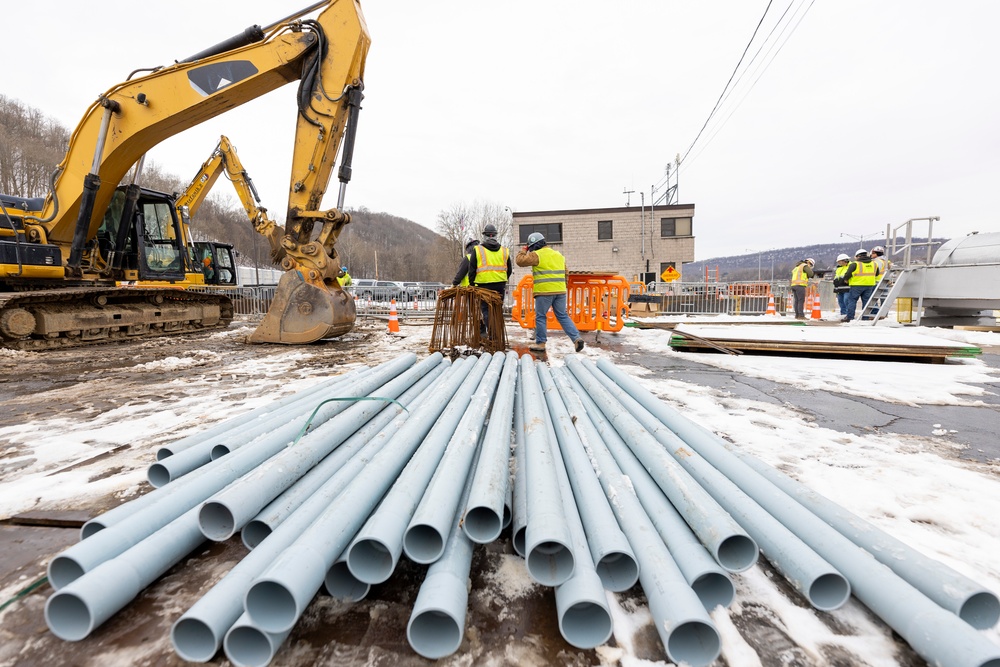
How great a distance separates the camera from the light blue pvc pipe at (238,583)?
127 centimetres

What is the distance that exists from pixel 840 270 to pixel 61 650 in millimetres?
16198

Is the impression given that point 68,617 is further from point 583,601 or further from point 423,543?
point 583,601

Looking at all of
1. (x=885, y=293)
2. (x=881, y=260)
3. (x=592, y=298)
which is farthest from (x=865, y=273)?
(x=592, y=298)

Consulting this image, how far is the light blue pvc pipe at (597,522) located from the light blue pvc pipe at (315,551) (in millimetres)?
828

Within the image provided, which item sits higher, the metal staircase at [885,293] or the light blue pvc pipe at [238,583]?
the metal staircase at [885,293]

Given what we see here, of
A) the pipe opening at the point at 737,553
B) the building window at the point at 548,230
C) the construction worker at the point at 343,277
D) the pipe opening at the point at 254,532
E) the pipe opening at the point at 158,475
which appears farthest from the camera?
the building window at the point at 548,230

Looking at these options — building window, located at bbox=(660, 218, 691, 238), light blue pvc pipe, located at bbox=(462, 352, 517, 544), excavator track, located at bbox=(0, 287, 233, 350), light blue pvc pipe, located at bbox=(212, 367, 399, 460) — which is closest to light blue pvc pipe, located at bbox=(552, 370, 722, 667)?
light blue pvc pipe, located at bbox=(462, 352, 517, 544)

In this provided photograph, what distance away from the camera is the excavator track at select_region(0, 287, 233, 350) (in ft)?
23.2

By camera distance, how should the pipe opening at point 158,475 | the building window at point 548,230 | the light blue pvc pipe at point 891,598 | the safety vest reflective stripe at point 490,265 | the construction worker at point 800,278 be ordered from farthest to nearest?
the building window at point 548,230
the construction worker at point 800,278
the safety vest reflective stripe at point 490,265
the pipe opening at point 158,475
the light blue pvc pipe at point 891,598

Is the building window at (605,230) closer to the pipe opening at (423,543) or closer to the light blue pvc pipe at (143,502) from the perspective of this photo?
the light blue pvc pipe at (143,502)

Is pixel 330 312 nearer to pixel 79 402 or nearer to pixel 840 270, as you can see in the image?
pixel 79 402

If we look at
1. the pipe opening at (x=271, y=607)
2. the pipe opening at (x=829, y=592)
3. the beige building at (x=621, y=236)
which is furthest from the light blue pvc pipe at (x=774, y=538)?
the beige building at (x=621, y=236)

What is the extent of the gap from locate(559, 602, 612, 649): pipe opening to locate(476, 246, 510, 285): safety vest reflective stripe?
5.19m

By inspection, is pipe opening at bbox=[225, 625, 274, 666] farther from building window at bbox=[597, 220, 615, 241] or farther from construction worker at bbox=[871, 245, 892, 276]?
building window at bbox=[597, 220, 615, 241]
